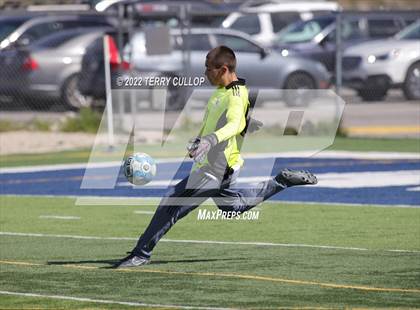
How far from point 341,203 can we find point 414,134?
9.53 metres

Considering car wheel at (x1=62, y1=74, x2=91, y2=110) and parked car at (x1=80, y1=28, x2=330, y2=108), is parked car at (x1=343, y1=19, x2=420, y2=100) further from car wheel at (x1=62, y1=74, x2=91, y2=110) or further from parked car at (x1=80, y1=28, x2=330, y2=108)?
car wheel at (x1=62, y1=74, x2=91, y2=110)

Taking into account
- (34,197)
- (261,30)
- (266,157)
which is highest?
(34,197)

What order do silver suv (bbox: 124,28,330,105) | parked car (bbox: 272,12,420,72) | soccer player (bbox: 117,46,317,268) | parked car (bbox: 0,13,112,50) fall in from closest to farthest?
1. soccer player (bbox: 117,46,317,268)
2. silver suv (bbox: 124,28,330,105)
3. parked car (bbox: 272,12,420,72)
4. parked car (bbox: 0,13,112,50)

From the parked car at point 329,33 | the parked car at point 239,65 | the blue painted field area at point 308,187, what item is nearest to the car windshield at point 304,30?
the parked car at point 329,33

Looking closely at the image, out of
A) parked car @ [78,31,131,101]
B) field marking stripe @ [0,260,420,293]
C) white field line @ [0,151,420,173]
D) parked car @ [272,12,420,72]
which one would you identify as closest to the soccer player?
field marking stripe @ [0,260,420,293]

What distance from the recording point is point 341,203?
51.8 feet

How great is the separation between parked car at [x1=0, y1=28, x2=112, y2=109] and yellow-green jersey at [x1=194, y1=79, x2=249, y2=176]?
17904 mm

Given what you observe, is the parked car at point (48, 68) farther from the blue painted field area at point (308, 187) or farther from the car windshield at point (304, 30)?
the blue painted field area at point (308, 187)

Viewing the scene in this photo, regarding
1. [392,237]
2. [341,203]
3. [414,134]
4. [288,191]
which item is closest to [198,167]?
[392,237]

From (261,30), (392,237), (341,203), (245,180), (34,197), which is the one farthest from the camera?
(261,30)

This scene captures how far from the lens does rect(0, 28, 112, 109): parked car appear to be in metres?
28.4

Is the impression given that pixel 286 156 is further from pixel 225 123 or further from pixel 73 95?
pixel 225 123

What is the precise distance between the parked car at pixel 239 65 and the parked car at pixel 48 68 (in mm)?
325

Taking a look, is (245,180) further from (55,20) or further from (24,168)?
(55,20)
